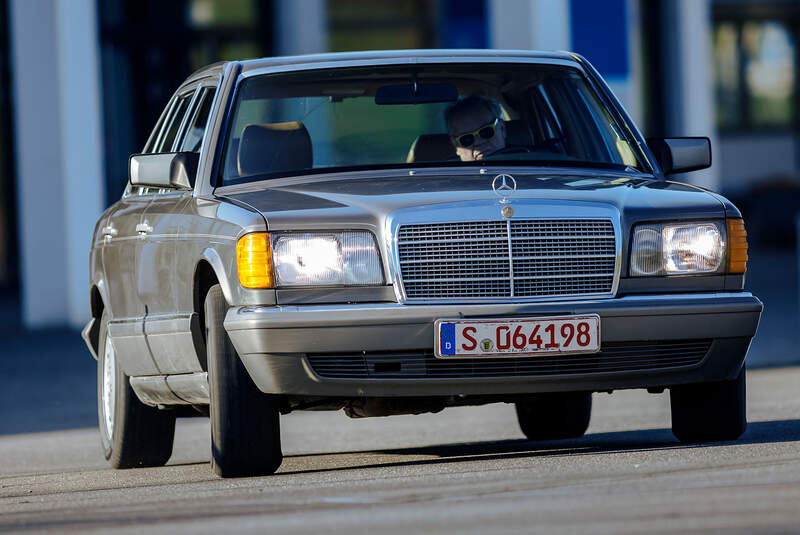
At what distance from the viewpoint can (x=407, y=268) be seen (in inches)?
249

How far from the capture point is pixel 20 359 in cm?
1541

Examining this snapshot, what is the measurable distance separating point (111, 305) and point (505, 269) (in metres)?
2.44

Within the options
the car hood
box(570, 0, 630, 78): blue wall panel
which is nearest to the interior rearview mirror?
the car hood

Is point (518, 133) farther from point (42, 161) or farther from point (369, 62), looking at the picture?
point (42, 161)

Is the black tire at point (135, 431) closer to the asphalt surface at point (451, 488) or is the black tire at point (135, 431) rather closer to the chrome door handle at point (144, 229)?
the asphalt surface at point (451, 488)

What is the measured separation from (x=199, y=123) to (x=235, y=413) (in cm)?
182

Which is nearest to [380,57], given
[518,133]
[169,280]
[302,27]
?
[518,133]

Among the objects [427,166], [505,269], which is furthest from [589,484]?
[427,166]

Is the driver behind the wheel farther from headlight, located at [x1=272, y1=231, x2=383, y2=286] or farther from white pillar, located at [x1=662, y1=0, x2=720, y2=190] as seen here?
white pillar, located at [x1=662, y1=0, x2=720, y2=190]

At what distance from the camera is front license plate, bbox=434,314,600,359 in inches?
245

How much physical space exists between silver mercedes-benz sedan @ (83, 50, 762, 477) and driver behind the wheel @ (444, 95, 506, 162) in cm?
1

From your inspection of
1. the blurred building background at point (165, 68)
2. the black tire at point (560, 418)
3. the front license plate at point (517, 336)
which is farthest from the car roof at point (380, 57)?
the blurred building background at point (165, 68)

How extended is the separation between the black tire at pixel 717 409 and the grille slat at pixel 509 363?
0.47 metres

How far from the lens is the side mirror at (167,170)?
7.23 meters
